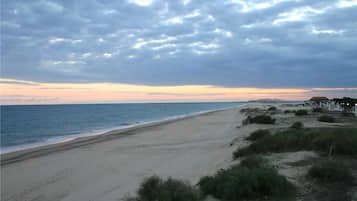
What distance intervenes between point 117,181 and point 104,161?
13.7ft

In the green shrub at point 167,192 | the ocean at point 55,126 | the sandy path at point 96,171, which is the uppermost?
the green shrub at point 167,192

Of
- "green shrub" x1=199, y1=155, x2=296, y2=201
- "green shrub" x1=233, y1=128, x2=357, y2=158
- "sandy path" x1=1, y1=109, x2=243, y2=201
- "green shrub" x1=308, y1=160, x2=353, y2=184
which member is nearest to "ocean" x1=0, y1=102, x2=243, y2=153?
"sandy path" x1=1, y1=109, x2=243, y2=201

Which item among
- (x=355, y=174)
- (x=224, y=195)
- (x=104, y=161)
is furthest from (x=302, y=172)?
(x=104, y=161)

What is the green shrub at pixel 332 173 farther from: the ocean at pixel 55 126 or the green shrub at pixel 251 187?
the ocean at pixel 55 126

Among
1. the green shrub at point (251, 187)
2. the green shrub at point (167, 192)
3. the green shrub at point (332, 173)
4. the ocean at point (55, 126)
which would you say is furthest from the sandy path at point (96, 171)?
the ocean at point (55, 126)

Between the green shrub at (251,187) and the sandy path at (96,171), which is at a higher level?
the green shrub at (251,187)

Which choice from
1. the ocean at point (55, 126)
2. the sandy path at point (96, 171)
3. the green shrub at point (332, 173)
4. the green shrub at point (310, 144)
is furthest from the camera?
the ocean at point (55, 126)

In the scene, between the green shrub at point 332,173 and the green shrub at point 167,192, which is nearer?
the green shrub at point 167,192

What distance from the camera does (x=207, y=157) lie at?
44.6ft

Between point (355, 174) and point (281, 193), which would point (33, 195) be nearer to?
point (281, 193)

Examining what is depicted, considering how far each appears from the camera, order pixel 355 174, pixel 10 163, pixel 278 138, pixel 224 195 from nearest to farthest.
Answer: pixel 224 195
pixel 355 174
pixel 278 138
pixel 10 163

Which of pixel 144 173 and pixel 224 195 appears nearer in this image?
pixel 224 195

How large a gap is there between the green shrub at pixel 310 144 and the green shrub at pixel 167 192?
4.97 m

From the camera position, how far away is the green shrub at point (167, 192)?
20.4 feet
